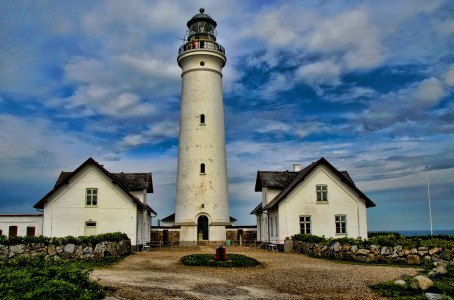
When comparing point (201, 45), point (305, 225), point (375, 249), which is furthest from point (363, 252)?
point (201, 45)

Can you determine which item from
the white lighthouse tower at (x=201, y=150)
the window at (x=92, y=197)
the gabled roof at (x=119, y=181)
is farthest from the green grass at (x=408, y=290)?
the white lighthouse tower at (x=201, y=150)

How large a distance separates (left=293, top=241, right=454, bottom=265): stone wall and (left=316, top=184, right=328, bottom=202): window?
8100mm

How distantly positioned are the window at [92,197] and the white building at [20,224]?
4.21m

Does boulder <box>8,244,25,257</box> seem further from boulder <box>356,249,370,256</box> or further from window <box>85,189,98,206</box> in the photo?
boulder <box>356,249,370,256</box>

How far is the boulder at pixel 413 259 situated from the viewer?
18.7 m

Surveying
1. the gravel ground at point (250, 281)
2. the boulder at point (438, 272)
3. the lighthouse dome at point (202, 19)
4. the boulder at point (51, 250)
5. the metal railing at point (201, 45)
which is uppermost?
the lighthouse dome at point (202, 19)

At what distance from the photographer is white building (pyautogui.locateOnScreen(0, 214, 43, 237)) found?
30703 mm

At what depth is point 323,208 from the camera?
30.9 meters

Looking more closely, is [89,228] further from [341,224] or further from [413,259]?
[413,259]

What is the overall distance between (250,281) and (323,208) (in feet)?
58.8

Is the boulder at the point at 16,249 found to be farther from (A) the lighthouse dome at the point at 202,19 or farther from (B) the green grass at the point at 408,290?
(A) the lighthouse dome at the point at 202,19

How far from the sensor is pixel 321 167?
31.2m

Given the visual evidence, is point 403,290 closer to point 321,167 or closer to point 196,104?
point 321,167

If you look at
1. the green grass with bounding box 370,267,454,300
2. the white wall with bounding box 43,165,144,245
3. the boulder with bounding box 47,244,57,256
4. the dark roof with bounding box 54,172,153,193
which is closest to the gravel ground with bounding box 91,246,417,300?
the green grass with bounding box 370,267,454,300
